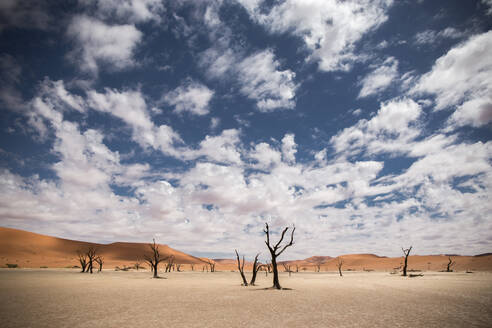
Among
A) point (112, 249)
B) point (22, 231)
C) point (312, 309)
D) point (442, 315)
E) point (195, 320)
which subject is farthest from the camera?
point (112, 249)

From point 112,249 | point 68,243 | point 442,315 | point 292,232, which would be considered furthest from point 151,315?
point 112,249

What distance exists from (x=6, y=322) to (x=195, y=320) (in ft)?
21.3

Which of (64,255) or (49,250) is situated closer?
(64,255)

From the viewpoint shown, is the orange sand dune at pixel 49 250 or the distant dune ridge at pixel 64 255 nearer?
the distant dune ridge at pixel 64 255

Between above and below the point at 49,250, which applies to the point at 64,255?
below

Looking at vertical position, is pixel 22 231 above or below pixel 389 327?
above

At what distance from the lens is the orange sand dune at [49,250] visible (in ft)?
254

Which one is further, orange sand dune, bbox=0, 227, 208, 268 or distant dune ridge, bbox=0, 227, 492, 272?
orange sand dune, bbox=0, 227, 208, 268

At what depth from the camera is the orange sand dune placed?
7738 centimetres

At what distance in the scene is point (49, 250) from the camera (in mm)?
98688

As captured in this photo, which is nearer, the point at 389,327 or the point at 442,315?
the point at 389,327

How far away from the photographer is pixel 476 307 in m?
13.0

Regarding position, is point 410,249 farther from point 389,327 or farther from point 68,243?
point 68,243

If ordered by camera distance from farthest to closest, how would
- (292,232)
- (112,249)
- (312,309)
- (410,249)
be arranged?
(112,249)
(410,249)
(292,232)
(312,309)
